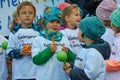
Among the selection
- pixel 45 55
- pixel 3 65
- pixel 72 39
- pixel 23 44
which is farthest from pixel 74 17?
pixel 3 65

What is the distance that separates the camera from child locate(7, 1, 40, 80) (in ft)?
13.5

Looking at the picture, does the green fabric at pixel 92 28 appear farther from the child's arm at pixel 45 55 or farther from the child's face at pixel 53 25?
the child's face at pixel 53 25

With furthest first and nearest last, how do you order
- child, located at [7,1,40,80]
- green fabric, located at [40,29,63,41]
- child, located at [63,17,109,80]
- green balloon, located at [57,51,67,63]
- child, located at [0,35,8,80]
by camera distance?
1. child, located at [0,35,8,80]
2. child, located at [7,1,40,80]
3. green fabric, located at [40,29,63,41]
4. green balloon, located at [57,51,67,63]
5. child, located at [63,17,109,80]

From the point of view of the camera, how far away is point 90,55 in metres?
3.16

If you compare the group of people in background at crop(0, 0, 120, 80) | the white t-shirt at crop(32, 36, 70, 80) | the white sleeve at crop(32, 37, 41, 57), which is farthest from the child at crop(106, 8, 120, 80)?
the white sleeve at crop(32, 37, 41, 57)

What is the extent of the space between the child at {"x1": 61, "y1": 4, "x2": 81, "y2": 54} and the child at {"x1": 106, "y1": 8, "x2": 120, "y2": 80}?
0.51 m

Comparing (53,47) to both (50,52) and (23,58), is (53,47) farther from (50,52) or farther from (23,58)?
(23,58)

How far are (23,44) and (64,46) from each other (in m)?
0.63

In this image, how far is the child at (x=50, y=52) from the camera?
357cm

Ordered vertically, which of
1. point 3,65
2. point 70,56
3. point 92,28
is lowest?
point 3,65

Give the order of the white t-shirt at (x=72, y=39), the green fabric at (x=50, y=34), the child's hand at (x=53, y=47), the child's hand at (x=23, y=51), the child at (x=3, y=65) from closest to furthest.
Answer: the child's hand at (x=53, y=47)
the green fabric at (x=50, y=34)
the child's hand at (x=23, y=51)
the white t-shirt at (x=72, y=39)
the child at (x=3, y=65)

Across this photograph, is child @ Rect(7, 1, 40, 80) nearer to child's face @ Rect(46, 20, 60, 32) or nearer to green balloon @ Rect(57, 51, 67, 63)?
child's face @ Rect(46, 20, 60, 32)

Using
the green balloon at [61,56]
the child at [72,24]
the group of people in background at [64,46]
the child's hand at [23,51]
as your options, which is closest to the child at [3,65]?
the group of people in background at [64,46]

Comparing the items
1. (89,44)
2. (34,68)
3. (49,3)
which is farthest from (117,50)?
(49,3)
